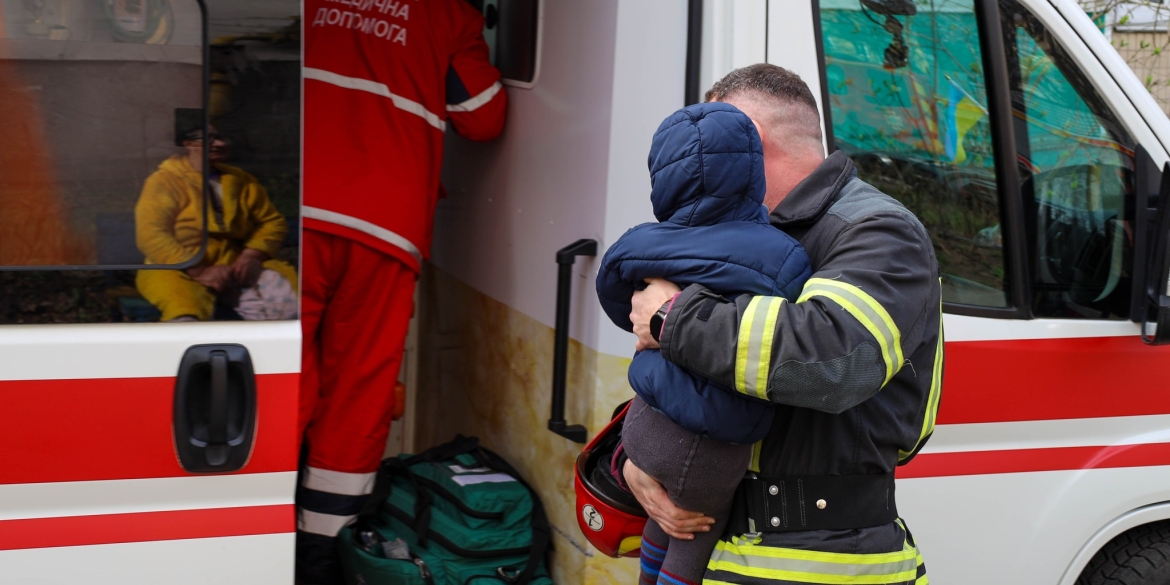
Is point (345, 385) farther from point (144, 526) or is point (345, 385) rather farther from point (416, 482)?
point (144, 526)

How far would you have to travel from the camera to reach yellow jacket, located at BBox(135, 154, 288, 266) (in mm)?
1586

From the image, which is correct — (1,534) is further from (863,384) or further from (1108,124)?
(1108,124)

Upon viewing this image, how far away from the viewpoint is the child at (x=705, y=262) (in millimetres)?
1408

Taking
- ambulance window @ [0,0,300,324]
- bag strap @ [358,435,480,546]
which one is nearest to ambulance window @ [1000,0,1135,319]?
bag strap @ [358,435,480,546]

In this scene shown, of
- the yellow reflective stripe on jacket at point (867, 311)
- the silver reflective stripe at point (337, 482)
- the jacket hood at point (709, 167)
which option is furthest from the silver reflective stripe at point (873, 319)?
the silver reflective stripe at point (337, 482)

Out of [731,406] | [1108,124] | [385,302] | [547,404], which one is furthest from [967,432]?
[385,302]

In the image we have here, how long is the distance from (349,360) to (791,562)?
1.60m

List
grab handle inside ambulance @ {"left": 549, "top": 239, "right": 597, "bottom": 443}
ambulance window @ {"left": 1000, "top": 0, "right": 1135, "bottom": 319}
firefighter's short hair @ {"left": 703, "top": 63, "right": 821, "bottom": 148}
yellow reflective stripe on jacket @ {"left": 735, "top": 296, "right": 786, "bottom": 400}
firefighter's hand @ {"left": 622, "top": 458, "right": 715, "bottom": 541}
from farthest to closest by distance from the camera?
ambulance window @ {"left": 1000, "top": 0, "right": 1135, "bottom": 319}
grab handle inside ambulance @ {"left": 549, "top": 239, "right": 597, "bottom": 443}
firefighter's short hair @ {"left": 703, "top": 63, "right": 821, "bottom": 148}
firefighter's hand @ {"left": 622, "top": 458, "right": 715, "bottom": 541}
yellow reflective stripe on jacket @ {"left": 735, "top": 296, "right": 786, "bottom": 400}

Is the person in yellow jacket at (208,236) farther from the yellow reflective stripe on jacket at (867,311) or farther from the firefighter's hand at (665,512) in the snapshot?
the yellow reflective stripe on jacket at (867,311)

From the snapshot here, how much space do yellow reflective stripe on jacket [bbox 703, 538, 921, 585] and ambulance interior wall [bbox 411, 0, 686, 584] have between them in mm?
707

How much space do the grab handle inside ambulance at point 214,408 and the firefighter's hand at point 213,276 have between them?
10 centimetres

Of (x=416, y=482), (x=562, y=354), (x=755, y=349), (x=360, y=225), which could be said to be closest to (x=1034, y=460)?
(x=562, y=354)

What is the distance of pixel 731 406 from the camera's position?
1.41 meters

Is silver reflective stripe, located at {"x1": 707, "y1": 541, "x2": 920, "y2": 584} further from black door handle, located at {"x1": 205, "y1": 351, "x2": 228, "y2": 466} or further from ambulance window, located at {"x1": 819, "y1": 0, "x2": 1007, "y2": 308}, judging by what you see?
ambulance window, located at {"x1": 819, "y1": 0, "x2": 1007, "y2": 308}
